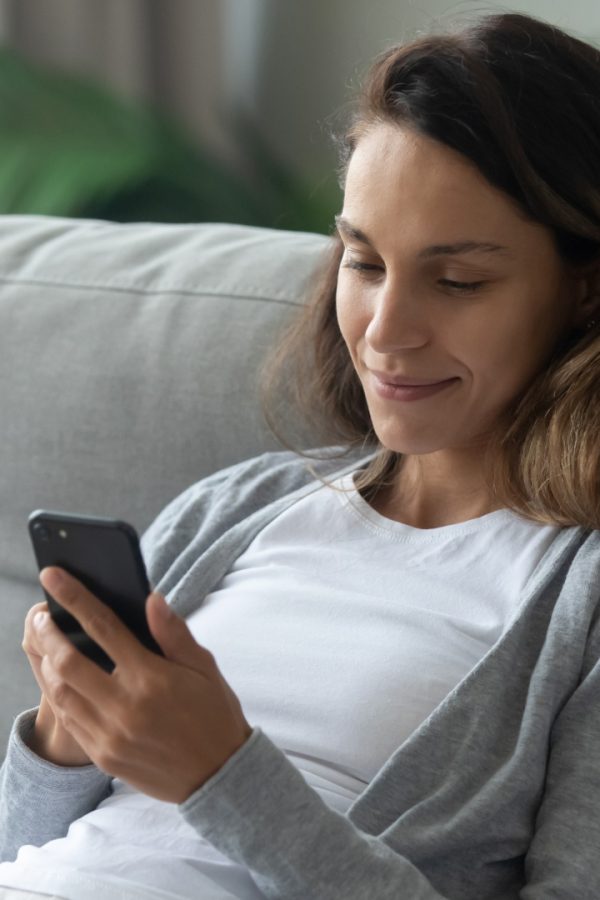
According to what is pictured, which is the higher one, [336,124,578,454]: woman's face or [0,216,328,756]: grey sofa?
[336,124,578,454]: woman's face

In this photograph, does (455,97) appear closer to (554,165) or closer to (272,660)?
(554,165)

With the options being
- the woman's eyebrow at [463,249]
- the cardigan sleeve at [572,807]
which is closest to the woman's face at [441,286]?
the woman's eyebrow at [463,249]

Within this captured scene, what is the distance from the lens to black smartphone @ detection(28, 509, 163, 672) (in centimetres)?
84

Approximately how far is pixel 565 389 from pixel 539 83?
0.25m

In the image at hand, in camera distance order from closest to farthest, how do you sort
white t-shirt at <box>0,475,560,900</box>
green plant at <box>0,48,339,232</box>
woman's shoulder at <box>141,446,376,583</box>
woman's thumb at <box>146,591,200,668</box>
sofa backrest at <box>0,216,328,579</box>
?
woman's thumb at <box>146,591,200,668</box> → white t-shirt at <box>0,475,560,900</box> → woman's shoulder at <box>141,446,376,583</box> → sofa backrest at <box>0,216,328,579</box> → green plant at <box>0,48,339,232</box>

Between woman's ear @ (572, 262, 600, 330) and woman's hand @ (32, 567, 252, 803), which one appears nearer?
woman's hand @ (32, 567, 252, 803)

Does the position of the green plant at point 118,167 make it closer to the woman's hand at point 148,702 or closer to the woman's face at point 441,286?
the woman's face at point 441,286

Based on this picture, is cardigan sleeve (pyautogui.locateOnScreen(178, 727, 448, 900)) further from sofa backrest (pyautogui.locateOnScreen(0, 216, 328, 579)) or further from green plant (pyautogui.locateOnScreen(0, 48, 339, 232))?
green plant (pyautogui.locateOnScreen(0, 48, 339, 232))

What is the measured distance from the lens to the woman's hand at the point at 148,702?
2.69 ft

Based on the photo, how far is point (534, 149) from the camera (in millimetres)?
1045

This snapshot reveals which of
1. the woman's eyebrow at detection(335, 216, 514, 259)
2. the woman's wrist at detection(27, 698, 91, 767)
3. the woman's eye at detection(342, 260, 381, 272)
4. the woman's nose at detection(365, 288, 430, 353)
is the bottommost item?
the woman's wrist at detection(27, 698, 91, 767)

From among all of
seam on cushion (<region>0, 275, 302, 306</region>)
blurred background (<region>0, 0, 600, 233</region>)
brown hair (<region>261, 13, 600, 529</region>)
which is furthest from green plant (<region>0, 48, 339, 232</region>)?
brown hair (<region>261, 13, 600, 529</region>)

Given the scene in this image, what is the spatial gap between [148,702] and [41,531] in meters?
0.14

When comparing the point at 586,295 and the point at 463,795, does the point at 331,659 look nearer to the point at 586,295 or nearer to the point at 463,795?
the point at 463,795
